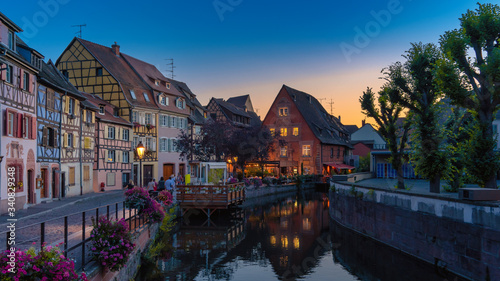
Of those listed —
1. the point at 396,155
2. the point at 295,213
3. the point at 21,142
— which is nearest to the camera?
the point at 21,142

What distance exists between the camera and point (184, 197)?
27109 mm

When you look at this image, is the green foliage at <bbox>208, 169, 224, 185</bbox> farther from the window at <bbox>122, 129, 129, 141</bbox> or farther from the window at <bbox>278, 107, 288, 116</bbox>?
the window at <bbox>278, 107, 288, 116</bbox>

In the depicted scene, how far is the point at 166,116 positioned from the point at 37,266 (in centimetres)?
4112

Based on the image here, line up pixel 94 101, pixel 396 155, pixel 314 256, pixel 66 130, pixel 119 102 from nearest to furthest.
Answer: pixel 314 256 < pixel 396 155 < pixel 66 130 < pixel 94 101 < pixel 119 102

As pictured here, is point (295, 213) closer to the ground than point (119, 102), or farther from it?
closer to the ground

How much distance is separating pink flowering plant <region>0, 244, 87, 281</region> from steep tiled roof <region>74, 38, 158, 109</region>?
35485mm

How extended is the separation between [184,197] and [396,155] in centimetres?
1297

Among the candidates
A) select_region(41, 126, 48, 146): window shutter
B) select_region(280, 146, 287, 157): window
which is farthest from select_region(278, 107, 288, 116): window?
select_region(41, 126, 48, 146): window shutter

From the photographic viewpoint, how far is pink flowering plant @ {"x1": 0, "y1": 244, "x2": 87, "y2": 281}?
608cm

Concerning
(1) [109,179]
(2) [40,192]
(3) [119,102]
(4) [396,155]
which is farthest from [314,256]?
(3) [119,102]

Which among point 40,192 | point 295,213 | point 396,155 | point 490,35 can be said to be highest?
point 490,35

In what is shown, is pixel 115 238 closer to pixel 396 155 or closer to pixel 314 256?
pixel 314 256

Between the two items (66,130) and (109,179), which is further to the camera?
(109,179)

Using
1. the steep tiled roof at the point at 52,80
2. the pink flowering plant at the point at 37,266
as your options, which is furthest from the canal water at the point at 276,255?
the steep tiled roof at the point at 52,80
